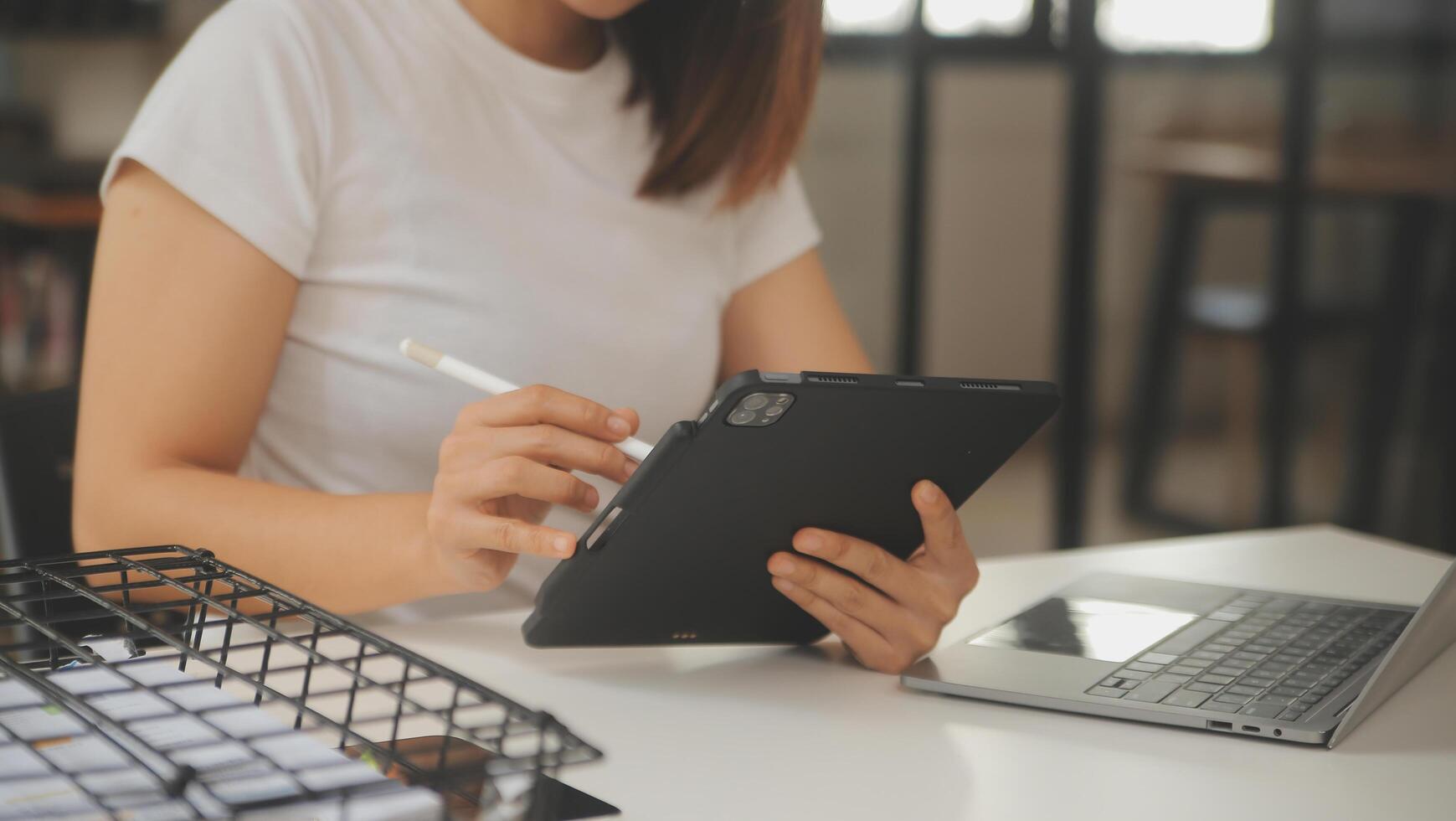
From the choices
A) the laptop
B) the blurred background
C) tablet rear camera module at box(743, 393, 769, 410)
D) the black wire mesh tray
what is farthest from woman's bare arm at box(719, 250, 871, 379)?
the blurred background

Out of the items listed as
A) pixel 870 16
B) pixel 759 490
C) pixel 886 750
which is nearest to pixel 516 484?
pixel 759 490

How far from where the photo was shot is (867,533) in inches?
29.6

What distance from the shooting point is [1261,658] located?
738 millimetres

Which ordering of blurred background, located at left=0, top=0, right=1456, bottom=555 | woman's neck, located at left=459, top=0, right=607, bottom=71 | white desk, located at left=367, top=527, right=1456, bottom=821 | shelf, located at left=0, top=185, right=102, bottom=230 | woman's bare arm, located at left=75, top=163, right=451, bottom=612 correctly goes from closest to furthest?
white desk, located at left=367, top=527, right=1456, bottom=821 < woman's bare arm, located at left=75, top=163, right=451, bottom=612 < woman's neck, located at left=459, top=0, right=607, bottom=71 < shelf, located at left=0, top=185, right=102, bottom=230 < blurred background, located at left=0, top=0, right=1456, bottom=555

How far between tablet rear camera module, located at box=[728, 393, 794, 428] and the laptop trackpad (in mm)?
252

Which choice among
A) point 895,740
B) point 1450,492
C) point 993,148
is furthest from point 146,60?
point 1450,492

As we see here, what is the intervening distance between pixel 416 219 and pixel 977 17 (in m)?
1.95

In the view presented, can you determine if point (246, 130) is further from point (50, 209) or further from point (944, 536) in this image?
point (50, 209)

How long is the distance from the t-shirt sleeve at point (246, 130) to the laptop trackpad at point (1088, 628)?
1.86 ft

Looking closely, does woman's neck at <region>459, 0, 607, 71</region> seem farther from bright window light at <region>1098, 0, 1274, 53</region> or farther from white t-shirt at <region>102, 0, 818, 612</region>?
bright window light at <region>1098, 0, 1274, 53</region>

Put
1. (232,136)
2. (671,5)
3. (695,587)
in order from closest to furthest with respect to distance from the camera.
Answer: (695,587), (232,136), (671,5)

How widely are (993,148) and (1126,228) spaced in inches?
13.5

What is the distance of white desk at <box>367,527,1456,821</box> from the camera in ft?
1.91

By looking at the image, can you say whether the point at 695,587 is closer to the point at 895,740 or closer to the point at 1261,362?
the point at 895,740
